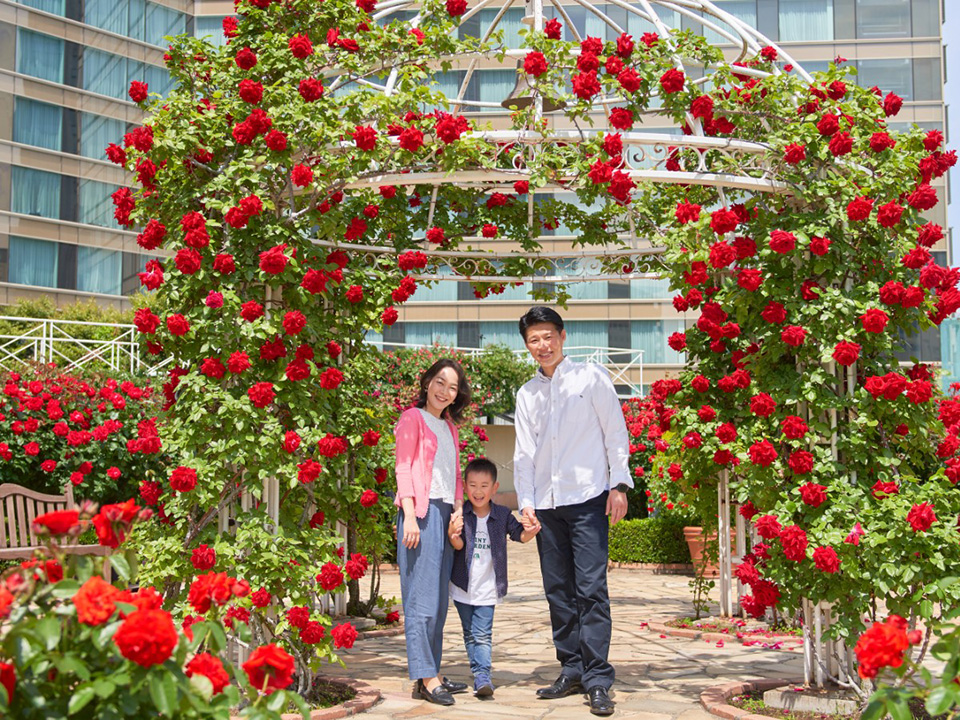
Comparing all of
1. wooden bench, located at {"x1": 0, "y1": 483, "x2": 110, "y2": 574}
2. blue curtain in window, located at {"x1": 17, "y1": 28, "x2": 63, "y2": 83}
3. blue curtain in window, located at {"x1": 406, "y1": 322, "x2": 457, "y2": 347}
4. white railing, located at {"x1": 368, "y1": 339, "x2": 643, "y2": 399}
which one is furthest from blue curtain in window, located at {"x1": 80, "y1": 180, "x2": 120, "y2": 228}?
wooden bench, located at {"x1": 0, "y1": 483, "x2": 110, "y2": 574}

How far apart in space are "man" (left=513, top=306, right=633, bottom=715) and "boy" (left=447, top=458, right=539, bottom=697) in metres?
0.21

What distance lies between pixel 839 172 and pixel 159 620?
416 centimetres

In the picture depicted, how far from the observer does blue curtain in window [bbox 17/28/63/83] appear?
30.4m

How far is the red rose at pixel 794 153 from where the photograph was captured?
487cm

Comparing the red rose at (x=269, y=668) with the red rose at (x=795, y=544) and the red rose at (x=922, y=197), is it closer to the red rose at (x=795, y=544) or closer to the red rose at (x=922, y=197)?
the red rose at (x=795, y=544)

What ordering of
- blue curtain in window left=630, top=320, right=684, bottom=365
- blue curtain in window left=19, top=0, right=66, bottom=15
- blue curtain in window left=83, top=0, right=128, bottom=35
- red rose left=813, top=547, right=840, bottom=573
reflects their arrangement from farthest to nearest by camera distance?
blue curtain in window left=83, top=0, right=128, bottom=35 → blue curtain in window left=630, top=320, right=684, bottom=365 → blue curtain in window left=19, top=0, right=66, bottom=15 → red rose left=813, top=547, right=840, bottom=573

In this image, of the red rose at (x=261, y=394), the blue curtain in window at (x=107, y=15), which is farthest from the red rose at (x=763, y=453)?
the blue curtain in window at (x=107, y=15)

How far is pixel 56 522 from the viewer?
2.10m

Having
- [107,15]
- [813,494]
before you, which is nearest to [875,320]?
[813,494]

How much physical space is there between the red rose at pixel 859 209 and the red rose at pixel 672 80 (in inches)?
39.8

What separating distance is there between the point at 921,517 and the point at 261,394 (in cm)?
290

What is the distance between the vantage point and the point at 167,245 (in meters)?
5.19

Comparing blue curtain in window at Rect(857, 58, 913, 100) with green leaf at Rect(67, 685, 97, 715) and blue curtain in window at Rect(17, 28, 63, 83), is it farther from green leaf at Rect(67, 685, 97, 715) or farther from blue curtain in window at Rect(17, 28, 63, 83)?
green leaf at Rect(67, 685, 97, 715)

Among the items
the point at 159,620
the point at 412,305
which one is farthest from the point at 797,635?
the point at 412,305
